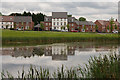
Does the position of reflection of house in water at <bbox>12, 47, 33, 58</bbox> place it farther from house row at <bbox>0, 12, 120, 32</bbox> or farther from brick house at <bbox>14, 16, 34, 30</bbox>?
brick house at <bbox>14, 16, 34, 30</bbox>

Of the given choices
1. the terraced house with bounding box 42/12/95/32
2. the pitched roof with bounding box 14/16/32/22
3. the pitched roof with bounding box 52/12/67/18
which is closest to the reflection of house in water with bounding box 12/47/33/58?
the terraced house with bounding box 42/12/95/32

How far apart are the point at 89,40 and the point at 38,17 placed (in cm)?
5849

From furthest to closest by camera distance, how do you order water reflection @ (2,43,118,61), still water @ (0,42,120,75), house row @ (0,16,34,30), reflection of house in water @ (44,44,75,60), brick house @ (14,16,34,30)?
house row @ (0,16,34,30)
brick house @ (14,16,34,30)
water reflection @ (2,43,118,61)
reflection of house in water @ (44,44,75,60)
still water @ (0,42,120,75)

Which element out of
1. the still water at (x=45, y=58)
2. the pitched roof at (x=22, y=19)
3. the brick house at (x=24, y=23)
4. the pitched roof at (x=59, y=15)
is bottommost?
the still water at (x=45, y=58)

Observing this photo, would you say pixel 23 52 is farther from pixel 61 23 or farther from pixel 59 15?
pixel 59 15

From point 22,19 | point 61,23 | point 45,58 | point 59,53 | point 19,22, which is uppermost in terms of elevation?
point 22,19

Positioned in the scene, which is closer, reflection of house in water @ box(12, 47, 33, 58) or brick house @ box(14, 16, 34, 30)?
reflection of house in water @ box(12, 47, 33, 58)

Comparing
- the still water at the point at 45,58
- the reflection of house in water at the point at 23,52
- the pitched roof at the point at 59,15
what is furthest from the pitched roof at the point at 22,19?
the still water at the point at 45,58

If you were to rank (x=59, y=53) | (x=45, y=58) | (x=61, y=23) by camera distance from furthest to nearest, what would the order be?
1. (x=61, y=23)
2. (x=59, y=53)
3. (x=45, y=58)

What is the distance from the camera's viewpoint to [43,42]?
120 ft

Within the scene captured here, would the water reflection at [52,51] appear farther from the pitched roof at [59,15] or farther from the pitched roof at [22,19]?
the pitched roof at [22,19]

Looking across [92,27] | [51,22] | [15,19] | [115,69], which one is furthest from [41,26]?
[115,69]

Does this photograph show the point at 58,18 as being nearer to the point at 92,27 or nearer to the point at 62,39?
the point at 92,27

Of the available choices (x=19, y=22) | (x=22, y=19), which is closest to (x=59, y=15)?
(x=22, y=19)
